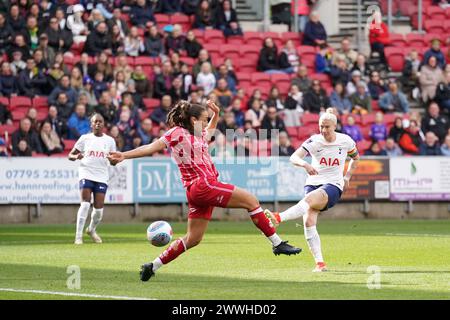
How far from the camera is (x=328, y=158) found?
16359 mm

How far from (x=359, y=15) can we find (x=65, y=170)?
511 inches

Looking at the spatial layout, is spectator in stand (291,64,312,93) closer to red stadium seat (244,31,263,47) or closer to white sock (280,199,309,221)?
red stadium seat (244,31,263,47)

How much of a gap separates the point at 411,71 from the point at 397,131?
3.81 meters

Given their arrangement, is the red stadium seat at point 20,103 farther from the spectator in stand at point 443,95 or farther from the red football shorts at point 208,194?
the red football shorts at point 208,194

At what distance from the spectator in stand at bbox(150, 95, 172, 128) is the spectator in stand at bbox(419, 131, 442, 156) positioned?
24.0ft

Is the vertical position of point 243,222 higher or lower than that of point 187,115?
lower

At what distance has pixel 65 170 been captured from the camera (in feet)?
95.3

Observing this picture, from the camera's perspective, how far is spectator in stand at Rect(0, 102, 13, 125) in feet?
97.6

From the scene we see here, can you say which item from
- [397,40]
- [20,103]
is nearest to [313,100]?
[397,40]

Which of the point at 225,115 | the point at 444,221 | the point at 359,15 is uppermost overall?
the point at 359,15

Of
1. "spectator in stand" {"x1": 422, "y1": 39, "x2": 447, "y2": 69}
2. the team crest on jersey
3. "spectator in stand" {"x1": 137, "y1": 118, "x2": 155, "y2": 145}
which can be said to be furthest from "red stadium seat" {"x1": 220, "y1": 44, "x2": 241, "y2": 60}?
the team crest on jersey
